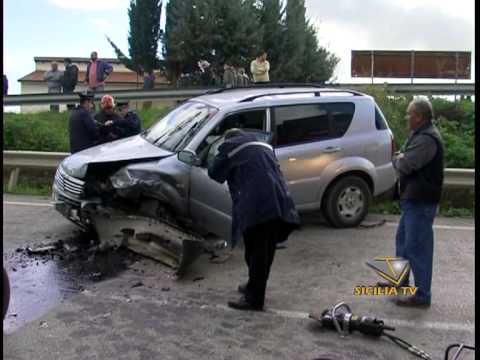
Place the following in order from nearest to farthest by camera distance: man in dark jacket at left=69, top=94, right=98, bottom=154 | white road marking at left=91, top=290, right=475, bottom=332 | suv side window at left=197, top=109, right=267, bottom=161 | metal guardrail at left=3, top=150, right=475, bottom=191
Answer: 1. white road marking at left=91, top=290, right=475, bottom=332
2. suv side window at left=197, top=109, right=267, bottom=161
3. man in dark jacket at left=69, top=94, right=98, bottom=154
4. metal guardrail at left=3, top=150, right=475, bottom=191

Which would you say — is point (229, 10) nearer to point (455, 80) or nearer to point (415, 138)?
point (455, 80)

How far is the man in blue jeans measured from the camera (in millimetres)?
5320

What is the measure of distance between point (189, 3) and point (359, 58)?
14.6 meters

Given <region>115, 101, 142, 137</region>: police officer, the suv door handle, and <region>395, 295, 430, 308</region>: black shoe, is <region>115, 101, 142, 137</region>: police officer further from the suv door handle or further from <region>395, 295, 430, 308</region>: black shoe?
<region>395, 295, 430, 308</region>: black shoe

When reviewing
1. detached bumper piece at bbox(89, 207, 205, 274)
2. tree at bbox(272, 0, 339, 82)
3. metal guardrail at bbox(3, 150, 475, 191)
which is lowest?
detached bumper piece at bbox(89, 207, 205, 274)

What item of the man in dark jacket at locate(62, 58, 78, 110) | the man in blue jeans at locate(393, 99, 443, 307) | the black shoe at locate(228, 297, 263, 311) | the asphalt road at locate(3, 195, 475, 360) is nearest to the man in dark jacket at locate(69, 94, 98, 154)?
the asphalt road at locate(3, 195, 475, 360)

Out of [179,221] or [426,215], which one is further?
[179,221]

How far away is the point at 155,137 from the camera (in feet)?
26.3

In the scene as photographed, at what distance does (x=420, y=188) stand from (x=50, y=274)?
3608 mm

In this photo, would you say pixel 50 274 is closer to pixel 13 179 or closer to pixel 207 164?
pixel 207 164

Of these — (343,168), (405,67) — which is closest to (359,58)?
(405,67)

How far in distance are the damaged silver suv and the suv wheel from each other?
0.01 meters

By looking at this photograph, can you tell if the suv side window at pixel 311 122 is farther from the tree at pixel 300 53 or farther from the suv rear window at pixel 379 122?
the tree at pixel 300 53

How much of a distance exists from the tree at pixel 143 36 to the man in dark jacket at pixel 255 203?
31.7 metres
